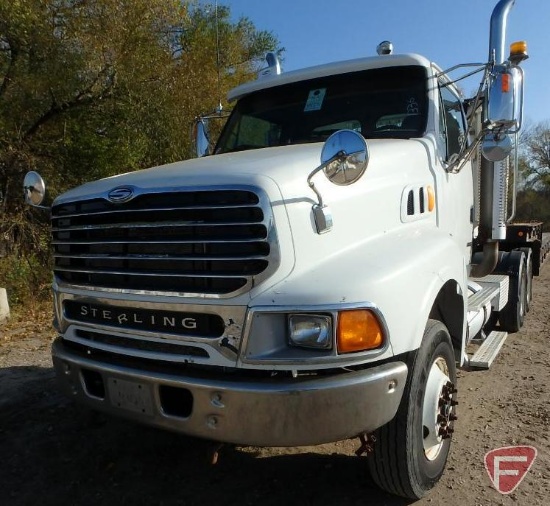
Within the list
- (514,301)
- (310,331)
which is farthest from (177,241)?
(514,301)

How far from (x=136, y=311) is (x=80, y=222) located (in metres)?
0.68

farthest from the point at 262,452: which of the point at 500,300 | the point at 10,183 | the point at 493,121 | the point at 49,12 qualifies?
the point at 49,12

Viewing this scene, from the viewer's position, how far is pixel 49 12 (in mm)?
9609

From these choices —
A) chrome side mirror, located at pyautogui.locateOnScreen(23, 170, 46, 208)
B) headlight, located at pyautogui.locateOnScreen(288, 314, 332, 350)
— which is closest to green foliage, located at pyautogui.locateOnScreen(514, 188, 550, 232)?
chrome side mirror, located at pyautogui.locateOnScreen(23, 170, 46, 208)

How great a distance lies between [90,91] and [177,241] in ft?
30.0

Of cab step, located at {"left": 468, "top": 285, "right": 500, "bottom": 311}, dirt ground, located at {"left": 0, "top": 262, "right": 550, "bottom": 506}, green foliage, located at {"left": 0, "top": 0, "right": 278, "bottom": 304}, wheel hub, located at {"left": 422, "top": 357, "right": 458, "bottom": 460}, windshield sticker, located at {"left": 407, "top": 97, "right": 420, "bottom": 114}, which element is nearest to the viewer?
wheel hub, located at {"left": 422, "top": 357, "right": 458, "bottom": 460}

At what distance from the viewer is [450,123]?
4.20 m

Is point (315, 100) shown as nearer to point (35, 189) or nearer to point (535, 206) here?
point (35, 189)

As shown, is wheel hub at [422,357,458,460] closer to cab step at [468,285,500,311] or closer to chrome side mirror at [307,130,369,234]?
chrome side mirror at [307,130,369,234]

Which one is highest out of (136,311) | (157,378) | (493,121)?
(493,121)

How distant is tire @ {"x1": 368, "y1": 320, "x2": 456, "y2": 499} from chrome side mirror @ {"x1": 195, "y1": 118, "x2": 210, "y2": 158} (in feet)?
10.2

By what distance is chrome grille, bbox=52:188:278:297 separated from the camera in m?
2.39

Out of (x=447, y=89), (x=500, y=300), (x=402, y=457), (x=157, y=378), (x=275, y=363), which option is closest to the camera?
(x=275, y=363)

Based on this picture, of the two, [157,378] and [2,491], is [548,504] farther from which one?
[2,491]
